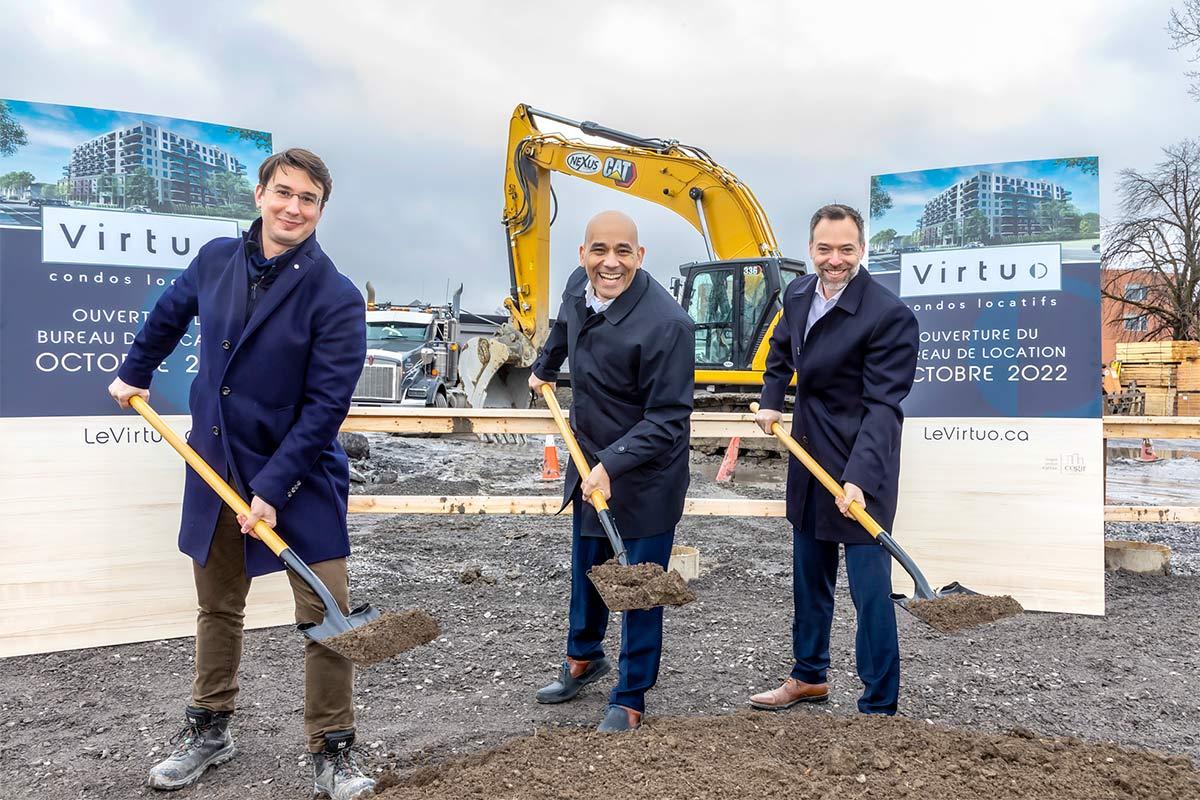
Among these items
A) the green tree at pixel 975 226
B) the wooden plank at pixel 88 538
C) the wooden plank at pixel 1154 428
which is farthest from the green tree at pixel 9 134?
the wooden plank at pixel 1154 428

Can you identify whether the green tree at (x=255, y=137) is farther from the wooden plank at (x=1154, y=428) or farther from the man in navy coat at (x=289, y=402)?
the wooden plank at (x=1154, y=428)

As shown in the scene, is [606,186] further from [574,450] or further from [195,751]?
[195,751]

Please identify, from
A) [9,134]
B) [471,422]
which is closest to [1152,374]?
[471,422]

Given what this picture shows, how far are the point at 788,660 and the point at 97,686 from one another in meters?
3.17

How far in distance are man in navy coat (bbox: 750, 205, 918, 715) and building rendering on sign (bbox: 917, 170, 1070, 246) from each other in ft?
7.58

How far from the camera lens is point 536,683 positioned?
396cm

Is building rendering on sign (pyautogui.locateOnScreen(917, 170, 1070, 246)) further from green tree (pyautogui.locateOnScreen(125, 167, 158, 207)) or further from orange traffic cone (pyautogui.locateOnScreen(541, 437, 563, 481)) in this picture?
orange traffic cone (pyautogui.locateOnScreen(541, 437, 563, 481))

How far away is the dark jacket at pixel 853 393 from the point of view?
126 inches

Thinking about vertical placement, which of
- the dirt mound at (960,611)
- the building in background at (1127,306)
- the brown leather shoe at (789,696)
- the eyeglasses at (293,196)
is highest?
the building in background at (1127,306)

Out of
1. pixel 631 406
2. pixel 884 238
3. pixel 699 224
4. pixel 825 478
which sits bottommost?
pixel 825 478

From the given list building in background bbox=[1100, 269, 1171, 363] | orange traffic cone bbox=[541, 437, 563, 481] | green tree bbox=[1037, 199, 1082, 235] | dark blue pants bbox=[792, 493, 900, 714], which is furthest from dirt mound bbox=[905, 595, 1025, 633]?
building in background bbox=[1100, 269, 1171, 363]

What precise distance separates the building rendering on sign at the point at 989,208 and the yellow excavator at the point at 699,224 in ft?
19.1

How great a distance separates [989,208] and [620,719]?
3878 millimetres

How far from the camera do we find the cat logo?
12.1 meters
